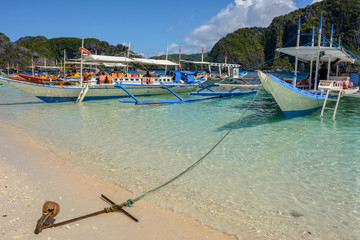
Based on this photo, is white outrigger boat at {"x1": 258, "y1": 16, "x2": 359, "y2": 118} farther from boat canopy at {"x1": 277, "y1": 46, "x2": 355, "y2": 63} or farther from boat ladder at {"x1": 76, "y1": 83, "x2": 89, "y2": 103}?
boat ladder at {"x1": 76, "y1": 83, "x2": 89, "y2": 103}

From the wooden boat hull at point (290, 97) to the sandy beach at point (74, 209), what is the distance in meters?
7.64

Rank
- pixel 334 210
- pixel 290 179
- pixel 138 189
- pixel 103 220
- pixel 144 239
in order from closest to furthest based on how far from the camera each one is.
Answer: pixel 144 239 < pixel 103 220 < pixel 334 210 < pixel 138 189 < pixel 290 179

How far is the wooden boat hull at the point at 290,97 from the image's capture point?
10.5 meters

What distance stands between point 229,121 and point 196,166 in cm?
599

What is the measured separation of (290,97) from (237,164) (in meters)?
6.45

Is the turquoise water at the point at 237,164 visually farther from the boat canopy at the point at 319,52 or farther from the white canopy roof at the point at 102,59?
the white canopy roof at the point at 102,59

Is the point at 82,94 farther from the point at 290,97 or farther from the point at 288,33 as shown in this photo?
the point at 288,33

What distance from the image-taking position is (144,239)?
3.20 m

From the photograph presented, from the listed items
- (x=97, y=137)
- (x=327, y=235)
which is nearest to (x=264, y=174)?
(x=327, y=235)

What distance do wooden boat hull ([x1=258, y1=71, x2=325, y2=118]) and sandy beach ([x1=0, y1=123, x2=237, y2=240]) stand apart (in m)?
7.64

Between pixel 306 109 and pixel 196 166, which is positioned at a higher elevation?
pixel 306 109

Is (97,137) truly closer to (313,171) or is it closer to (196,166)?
(196,166)

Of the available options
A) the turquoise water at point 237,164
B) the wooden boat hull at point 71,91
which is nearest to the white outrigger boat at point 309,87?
the turquoise water at point 237,164

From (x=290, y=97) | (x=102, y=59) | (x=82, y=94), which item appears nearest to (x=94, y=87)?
(x=82, y=94)
